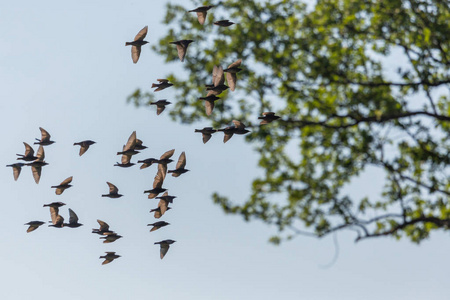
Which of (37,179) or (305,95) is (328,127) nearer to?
(305,95)

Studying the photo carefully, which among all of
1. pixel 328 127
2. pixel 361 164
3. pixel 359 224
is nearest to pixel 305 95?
pixel 328 127

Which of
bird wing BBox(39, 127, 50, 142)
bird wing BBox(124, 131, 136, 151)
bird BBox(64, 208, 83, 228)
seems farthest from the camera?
bird BBox(64, 208, 83, 228)

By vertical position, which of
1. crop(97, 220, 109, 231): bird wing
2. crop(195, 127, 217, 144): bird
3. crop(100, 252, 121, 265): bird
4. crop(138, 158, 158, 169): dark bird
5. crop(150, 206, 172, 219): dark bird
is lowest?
crop(100, 252, 121, 265): bird

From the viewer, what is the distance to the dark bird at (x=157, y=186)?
26.5ft

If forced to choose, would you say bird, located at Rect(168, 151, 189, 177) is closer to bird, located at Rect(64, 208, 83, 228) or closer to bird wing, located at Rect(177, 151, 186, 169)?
bird wing, located at Rect(177, 151, 186, 169)

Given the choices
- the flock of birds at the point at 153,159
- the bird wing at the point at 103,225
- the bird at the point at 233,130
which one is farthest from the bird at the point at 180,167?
the bird wing at the point at 103,225

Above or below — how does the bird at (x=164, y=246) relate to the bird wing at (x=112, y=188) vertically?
below

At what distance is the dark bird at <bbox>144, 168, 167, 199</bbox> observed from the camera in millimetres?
8086

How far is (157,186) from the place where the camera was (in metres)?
8.17

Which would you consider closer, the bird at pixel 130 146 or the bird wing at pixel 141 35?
the bird at pixel 130 146

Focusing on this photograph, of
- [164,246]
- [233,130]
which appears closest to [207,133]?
[233,130]

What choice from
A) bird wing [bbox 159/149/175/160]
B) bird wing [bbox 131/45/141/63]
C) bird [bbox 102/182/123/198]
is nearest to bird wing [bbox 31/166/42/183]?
bird [bbox 102/182/123/198]

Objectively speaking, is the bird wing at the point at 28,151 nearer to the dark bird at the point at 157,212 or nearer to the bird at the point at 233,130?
the dark bird at the point at 157,212

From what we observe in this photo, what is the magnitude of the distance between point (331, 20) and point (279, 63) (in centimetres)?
157
